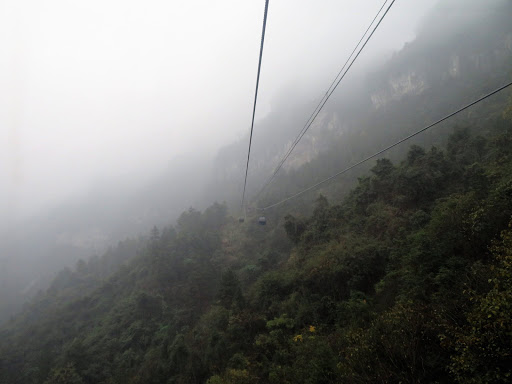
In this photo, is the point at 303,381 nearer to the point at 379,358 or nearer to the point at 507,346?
the point at 379,358

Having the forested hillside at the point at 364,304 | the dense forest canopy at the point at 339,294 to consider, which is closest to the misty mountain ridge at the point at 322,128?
the dense forest canopy at the point at 339,294

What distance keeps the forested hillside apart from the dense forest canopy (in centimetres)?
6

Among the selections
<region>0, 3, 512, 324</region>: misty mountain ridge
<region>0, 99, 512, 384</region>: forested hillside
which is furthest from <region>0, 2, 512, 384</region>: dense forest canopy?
<region>0, 3, 512, 324</region>: misty mountain ridge

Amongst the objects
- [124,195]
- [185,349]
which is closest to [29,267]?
[124,195]

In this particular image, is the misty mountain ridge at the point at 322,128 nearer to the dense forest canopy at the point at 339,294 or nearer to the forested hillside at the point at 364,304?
the dense forest canopy at the point at 339,294

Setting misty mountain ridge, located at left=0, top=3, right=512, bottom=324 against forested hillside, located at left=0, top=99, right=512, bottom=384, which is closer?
forested hillside, located at left=0, top=99, right=512, bottom=384

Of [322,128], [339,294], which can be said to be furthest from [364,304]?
[322,128]

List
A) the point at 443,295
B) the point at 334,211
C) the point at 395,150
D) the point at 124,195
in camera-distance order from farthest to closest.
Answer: the point at 124,195, the point at 395,150, the point at 334,211, the point at 443,295

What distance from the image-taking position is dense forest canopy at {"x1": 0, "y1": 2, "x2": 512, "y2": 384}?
209 inches

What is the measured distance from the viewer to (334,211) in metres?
22.5

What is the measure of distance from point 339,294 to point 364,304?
10.4 feet

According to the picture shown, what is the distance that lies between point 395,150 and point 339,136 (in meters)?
45.3

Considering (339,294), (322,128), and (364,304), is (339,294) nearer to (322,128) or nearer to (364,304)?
(364,304)

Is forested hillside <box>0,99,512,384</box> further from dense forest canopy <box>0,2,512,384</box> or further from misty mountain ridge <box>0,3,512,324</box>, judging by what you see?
misty mountain ridge <box>0,3,512,324</box>
